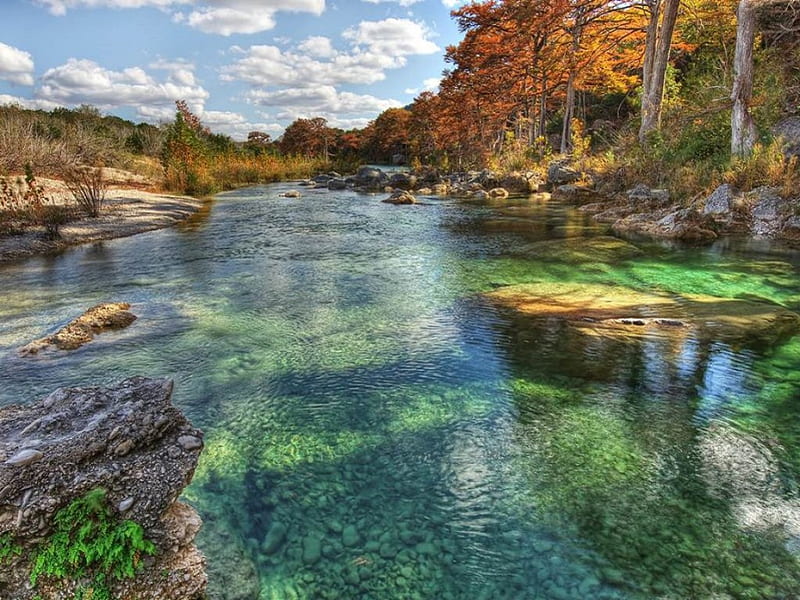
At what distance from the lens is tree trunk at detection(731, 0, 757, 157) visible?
12.2 meters

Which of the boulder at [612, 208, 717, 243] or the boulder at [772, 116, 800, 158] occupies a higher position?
the boulder at [772, 116, 800, 158]

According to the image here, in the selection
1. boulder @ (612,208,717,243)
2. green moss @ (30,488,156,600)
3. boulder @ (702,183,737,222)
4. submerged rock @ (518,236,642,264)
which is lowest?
green moss @ (30,488,156,600)

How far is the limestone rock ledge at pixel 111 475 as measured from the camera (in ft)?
6.70

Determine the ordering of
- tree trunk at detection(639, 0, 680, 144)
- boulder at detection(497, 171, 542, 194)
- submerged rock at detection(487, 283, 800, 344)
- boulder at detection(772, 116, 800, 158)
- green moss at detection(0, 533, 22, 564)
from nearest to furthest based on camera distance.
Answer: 1. green moss at detection(0, 533, 22, 564)
2. submerged rock at detection(487, 283, 800, 344)
3. boulder at detection(772, 116, 800, 158)
4. tree trunk at detection(639, 0, 680, 144)
5. boulder at detection(497, 171, 542, 194)

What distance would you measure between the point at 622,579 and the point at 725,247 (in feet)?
32.3

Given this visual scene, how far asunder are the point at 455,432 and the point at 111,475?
2.41 m

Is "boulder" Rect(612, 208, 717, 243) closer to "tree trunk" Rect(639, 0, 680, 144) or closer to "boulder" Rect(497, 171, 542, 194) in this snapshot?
"tree trunk" Rect(639, 0, 680, 144)

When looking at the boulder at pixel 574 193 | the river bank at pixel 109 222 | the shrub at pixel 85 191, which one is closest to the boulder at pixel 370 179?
the boulder at pixel 574 193

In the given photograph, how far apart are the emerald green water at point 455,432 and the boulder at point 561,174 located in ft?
45.4

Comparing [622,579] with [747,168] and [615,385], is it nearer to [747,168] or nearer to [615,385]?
[615,385]

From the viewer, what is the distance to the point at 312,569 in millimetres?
2654

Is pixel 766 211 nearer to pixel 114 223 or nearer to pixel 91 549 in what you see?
pixel 91 549

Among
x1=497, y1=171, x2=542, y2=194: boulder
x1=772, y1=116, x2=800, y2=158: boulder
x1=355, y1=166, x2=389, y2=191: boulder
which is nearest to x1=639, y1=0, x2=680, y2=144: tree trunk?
x1=772, y1=116, x2=800, y2=158: boulder

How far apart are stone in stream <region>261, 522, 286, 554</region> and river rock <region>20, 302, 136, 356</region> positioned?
393cm
